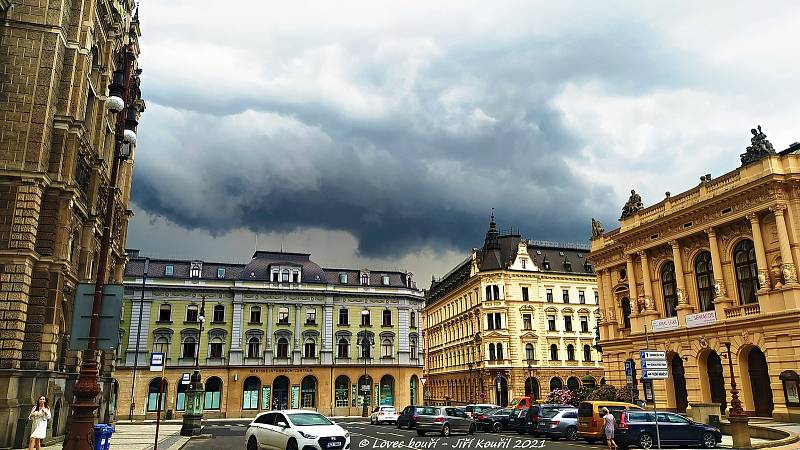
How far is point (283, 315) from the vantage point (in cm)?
6562

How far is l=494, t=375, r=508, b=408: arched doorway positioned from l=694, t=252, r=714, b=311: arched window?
102 ft

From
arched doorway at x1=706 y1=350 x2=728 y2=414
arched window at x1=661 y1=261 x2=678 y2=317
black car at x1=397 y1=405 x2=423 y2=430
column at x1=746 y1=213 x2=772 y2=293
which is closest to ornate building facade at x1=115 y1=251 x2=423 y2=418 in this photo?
black car at x1=397 y1=405 x2=423 y2=430

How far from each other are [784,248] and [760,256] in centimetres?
151

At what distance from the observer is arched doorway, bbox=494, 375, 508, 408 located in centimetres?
6625

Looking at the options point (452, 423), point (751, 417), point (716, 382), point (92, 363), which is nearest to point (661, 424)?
point (452, 423)

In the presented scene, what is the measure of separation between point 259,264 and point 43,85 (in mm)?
44473

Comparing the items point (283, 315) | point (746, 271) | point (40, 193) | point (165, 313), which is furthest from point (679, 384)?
point (165, 313)

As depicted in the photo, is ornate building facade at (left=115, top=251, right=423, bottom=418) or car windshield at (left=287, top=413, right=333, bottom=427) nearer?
car windshield at (left=287, top=413, right=333, bottom=427)

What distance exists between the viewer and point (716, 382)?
1470 inches

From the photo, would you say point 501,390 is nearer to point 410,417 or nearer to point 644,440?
point 410,417

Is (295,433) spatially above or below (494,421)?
above

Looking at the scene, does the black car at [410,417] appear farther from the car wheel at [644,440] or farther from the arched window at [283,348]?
the arched window at [283,348]

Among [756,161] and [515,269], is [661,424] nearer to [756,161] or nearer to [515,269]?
[756,161]

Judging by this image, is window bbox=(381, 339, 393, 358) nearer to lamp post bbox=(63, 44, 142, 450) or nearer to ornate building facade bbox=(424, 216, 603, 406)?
ornate building facade bbox=(424, 216, 603, 406)
